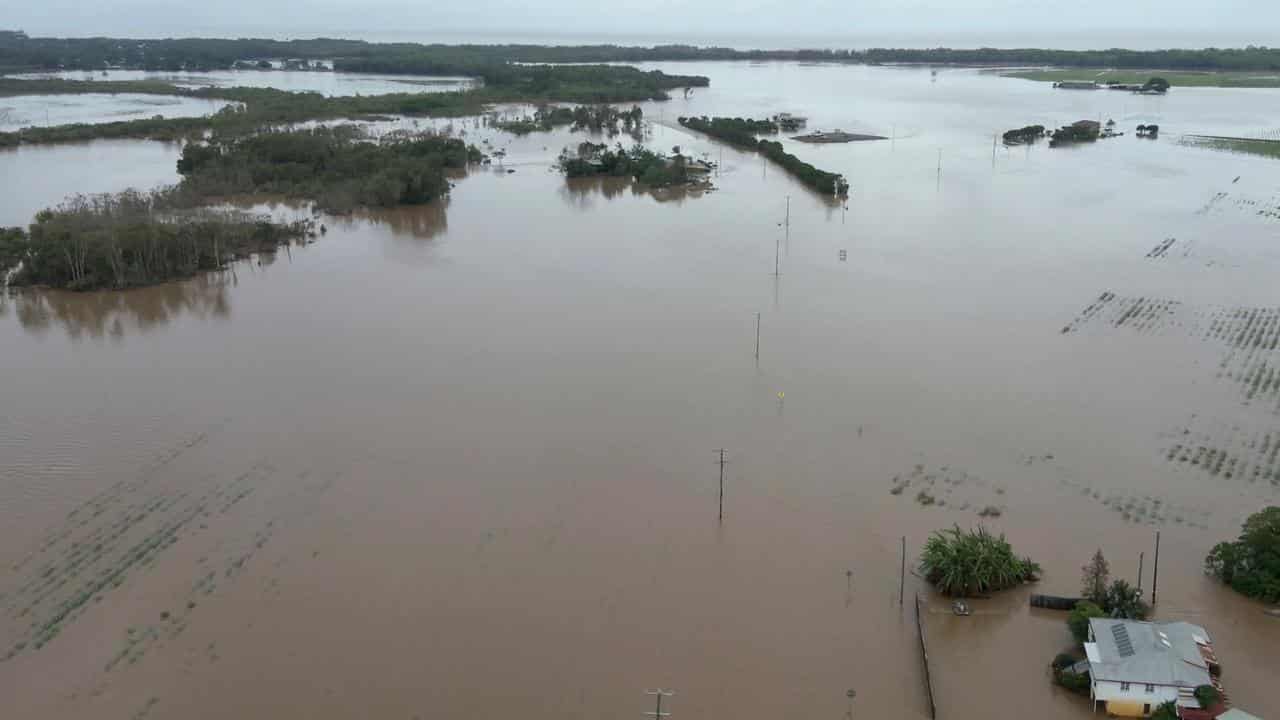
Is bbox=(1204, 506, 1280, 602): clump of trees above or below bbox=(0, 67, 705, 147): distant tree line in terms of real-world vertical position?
below

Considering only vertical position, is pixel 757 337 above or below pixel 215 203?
below

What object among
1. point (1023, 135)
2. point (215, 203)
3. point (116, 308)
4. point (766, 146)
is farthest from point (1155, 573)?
point (1023, 135)

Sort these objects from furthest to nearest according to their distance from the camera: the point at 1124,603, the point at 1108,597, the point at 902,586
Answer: the point at 902,586 → the point at 1108,597 → the point at 1124,603

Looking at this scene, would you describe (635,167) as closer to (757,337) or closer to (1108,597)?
(757,337)

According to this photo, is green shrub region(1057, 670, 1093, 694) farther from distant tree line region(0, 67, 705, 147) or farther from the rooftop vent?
distant tree line region(0, 67, 705, 147)

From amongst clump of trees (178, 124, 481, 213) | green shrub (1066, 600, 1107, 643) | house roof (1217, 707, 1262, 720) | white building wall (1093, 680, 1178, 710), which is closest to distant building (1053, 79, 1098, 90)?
clump of trees (178, 124, 481, 213)

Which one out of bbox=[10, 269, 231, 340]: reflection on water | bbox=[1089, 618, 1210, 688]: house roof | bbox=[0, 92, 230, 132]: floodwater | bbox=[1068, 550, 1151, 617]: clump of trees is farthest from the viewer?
bbox=[0, 92, 230, 132]: floodwater

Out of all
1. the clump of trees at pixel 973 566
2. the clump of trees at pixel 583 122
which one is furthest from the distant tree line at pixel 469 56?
the clump of trees at pixel 973 566

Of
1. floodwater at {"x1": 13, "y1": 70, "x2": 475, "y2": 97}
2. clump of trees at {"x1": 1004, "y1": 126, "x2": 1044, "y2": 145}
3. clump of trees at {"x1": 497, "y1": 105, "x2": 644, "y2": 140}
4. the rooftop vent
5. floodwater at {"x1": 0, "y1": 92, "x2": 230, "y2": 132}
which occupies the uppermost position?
floodwater at {"x1": 13, "y1": 70, "x2": 475, "y2": 97}
